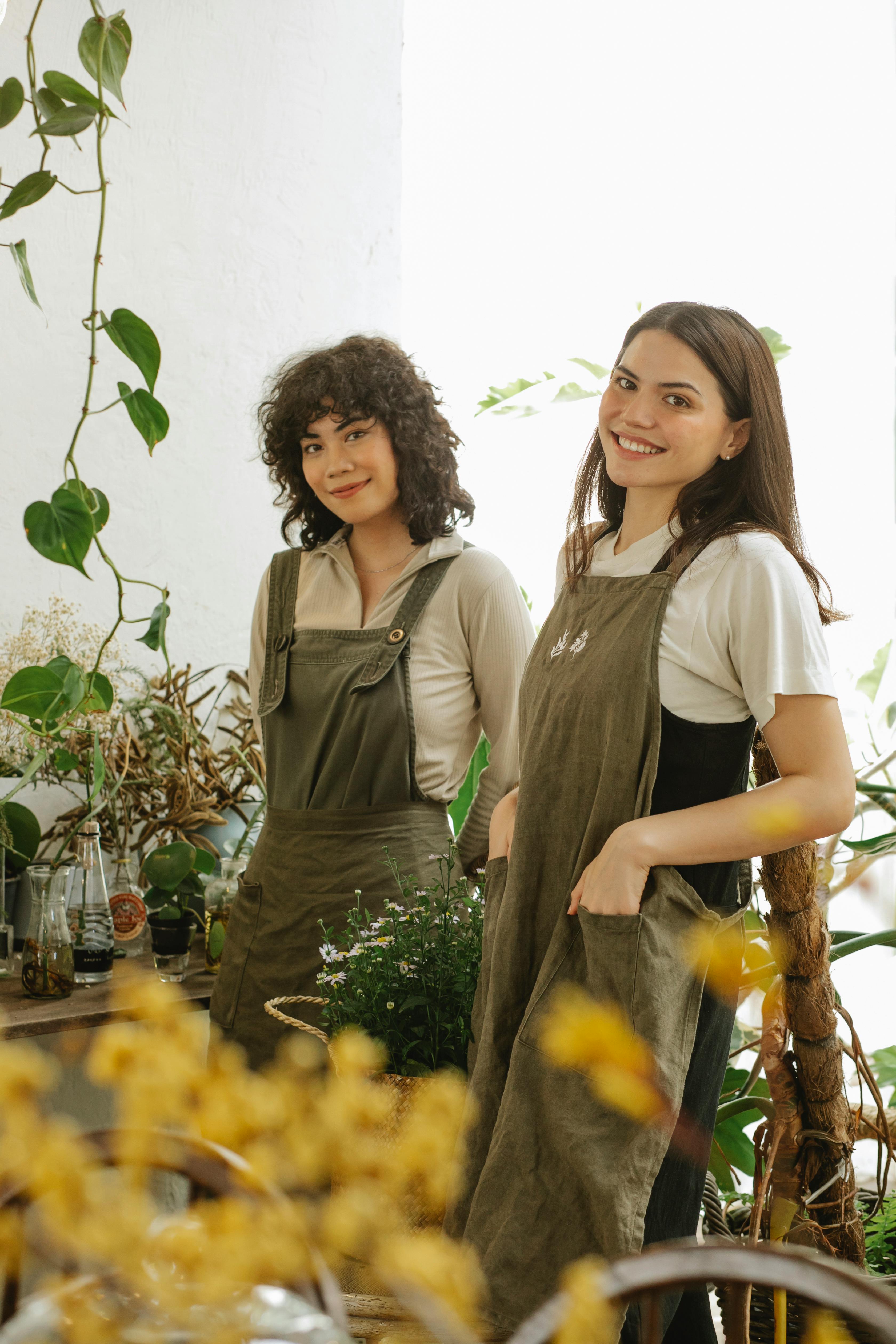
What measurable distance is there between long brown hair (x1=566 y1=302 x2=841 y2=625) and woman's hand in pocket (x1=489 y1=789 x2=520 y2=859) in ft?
1.06

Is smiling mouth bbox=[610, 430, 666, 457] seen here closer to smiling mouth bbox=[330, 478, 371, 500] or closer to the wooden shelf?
smiling mouth bbox=[330, 478, 371, 500]

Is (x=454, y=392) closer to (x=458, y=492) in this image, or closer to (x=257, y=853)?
(x=458, y=492)

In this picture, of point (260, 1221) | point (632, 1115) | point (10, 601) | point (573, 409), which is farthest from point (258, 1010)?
point (573, 409)

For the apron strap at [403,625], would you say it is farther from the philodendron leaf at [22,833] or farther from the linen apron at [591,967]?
the philodendron leaf at [22,833]

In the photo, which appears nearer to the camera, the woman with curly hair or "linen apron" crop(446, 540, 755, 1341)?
"linen apron" crop(446, 540, 755, 1341)

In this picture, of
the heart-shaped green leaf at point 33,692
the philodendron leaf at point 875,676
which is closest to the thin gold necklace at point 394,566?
the heart-shaped green leaf at point 33,692

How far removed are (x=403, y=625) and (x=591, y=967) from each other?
67cm

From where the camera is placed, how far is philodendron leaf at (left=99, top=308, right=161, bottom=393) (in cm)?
145

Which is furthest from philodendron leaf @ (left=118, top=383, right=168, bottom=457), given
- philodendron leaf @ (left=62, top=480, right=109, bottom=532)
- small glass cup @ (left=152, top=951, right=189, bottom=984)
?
small glass cup @ (left=152, top=951, right=189, bottom=984)

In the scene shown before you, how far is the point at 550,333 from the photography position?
2742 mm

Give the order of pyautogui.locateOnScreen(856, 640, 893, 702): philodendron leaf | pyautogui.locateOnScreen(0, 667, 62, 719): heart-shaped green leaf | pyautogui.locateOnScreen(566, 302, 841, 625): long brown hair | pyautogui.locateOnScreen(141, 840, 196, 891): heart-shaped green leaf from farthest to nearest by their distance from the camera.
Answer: pyautogui.locateOnScreen(856, 640, 893, 702): philodendron leaf < pyautogui.locateOnScreen(141, 840, 196, 891): heart-shaped green leaf < pyautogui.locateOnScreen(0, 667, 62, 719): heart-shaped green leaf < pyautogui.locateOnScreen(566, 302, 841, 625): long brown hair

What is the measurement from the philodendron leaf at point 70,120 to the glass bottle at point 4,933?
3.48 feet

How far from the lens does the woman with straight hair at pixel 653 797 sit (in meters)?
0.95

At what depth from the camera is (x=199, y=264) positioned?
2.42 metres
